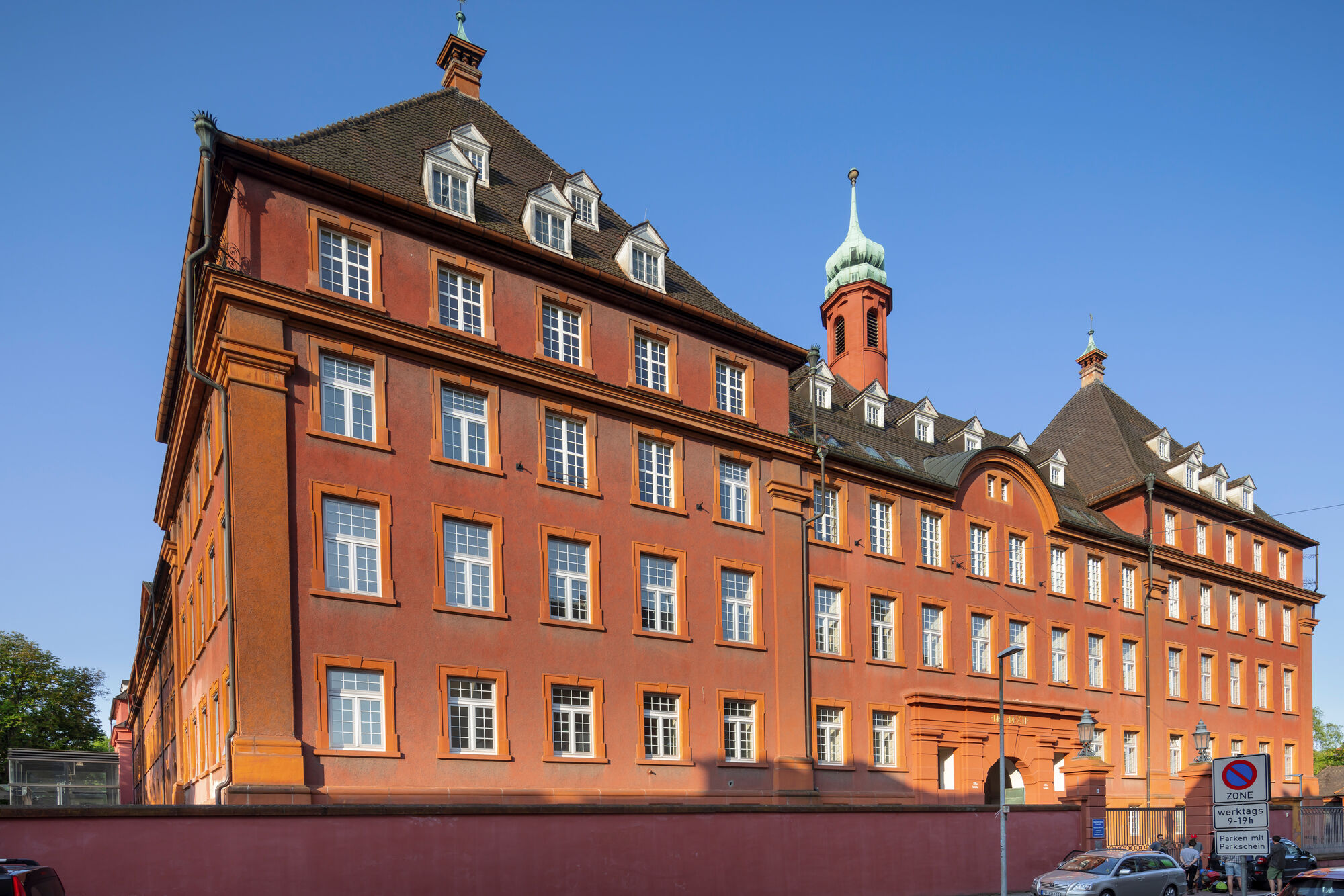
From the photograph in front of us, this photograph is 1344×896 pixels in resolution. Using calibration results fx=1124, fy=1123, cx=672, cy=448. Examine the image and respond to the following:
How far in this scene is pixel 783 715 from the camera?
29562mm

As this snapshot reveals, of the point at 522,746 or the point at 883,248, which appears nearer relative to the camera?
the point at 522,746

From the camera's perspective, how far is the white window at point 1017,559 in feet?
129

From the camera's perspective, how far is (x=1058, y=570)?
136ft

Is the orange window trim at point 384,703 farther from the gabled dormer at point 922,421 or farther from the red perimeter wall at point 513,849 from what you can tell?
the gabled dormer at point 922,421

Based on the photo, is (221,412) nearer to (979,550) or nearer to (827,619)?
(827,619)

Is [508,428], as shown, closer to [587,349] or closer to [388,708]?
[587,349]

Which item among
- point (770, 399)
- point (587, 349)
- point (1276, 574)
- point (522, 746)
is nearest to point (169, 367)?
point (587, 349)

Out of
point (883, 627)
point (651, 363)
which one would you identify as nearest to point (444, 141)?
point (651, 363)

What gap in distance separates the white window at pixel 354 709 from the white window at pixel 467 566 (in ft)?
8.06

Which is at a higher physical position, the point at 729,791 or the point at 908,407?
the point at 908,407

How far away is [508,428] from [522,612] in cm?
→ 416

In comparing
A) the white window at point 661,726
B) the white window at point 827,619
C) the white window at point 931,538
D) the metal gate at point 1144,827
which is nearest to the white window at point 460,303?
the white window at point 661,726

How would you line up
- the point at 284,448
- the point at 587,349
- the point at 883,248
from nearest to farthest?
the point at 284,448
the point at 587,349
the point at 883,248

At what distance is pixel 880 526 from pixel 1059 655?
1062 centimetres
